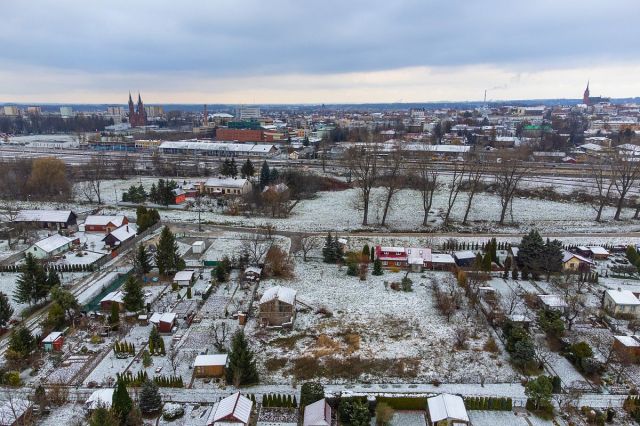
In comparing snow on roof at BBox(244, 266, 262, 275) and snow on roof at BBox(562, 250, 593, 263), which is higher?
→ snow on roof at BBox(562, 250, 593, 263)

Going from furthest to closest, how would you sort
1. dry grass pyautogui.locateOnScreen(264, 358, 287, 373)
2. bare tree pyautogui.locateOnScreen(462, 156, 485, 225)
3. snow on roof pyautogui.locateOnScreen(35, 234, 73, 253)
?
bare tree pyautogui.locateOnScreen(462, 156, 485, 225), snow on roof pyautogui.locateOnScreen(35, 234, 73, 253), dry grass pyautogui.locateOnScreen(264, 358, 287, 373)

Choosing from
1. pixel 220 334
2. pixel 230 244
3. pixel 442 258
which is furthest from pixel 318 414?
pixel 230 244

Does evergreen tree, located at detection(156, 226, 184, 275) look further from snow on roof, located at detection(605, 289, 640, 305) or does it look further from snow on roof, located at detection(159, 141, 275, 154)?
snow on roof, located at detection(159, 141, 275, 154)

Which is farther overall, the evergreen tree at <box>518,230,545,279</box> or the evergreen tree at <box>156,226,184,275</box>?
the evergreen tree at <box>518,230,545,279</box>

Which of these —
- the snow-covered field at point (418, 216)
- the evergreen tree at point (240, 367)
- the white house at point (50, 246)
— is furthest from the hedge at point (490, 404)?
the white house at point (50, 246)

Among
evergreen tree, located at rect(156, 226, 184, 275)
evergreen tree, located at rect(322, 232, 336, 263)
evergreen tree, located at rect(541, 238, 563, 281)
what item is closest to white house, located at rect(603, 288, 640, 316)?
evergreen tree, located at rect(541, 238, 563, 281)

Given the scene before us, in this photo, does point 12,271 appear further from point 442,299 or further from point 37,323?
point 442,299

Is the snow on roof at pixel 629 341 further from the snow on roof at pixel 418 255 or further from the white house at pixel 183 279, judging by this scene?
the white house at pixel 183 279
